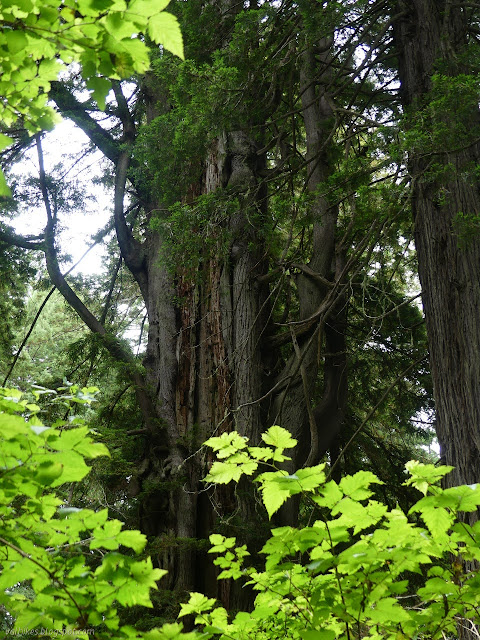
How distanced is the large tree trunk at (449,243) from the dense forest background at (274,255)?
0.02 meters

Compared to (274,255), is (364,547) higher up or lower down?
lower down

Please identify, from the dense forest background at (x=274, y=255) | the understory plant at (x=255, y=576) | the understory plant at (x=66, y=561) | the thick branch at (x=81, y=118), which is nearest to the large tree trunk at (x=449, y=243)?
the dense forest background at (x=274, y=255)

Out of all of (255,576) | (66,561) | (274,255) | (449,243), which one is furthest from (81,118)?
(66,561)

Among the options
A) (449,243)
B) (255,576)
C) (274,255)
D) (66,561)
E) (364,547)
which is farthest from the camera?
(274,255)

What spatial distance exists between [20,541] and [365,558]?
95cm

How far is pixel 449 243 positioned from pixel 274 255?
238 cm

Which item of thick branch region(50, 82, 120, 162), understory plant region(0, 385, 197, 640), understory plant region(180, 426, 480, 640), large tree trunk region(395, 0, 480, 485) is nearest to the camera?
understory plant region(0, 385, 197, 640)

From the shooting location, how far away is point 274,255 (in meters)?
6.55

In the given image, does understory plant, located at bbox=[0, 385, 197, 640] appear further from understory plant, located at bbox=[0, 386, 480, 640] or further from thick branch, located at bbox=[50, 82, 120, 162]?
thick branch, located at bbox=[50, 82, 120, 162]

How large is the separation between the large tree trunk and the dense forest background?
0.02 meters

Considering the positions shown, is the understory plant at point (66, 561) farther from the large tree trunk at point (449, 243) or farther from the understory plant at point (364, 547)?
the large tree trunk at point (449, 243)

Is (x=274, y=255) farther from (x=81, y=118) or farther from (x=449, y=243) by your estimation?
(x=81, y=118)

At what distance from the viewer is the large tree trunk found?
411 centimetres

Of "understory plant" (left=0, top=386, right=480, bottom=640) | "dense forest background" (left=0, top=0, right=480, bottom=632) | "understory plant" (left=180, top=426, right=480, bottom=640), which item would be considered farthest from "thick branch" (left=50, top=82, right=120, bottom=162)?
"understory plant" (left=180, top=426, right=480, bottom=640)
